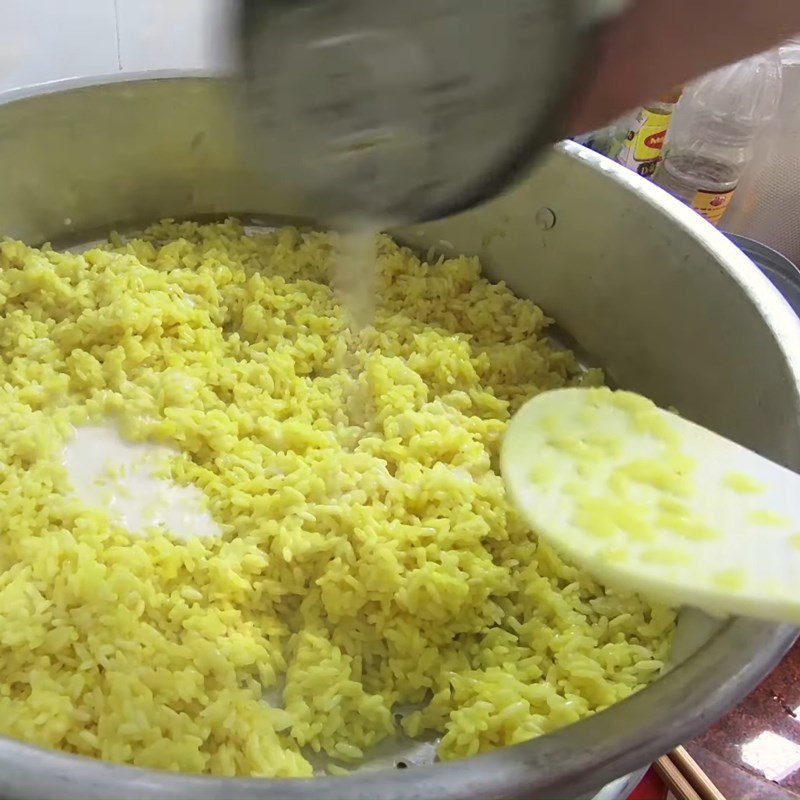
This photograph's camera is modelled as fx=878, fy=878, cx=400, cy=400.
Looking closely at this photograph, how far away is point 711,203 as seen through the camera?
196 cm

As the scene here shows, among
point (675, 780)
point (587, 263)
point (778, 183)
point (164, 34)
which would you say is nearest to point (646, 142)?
point (778, 183)

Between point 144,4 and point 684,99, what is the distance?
1.24 metres

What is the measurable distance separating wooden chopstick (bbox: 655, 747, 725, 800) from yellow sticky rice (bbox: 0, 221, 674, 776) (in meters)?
0.26

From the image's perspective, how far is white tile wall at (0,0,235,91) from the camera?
1784mm

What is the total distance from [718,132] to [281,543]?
57.8 inches

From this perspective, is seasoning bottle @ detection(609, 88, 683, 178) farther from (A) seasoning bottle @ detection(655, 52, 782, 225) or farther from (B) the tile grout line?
(B) the tile grout line

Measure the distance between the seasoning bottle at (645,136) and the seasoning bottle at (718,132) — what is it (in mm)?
80

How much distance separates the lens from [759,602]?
3.05ft

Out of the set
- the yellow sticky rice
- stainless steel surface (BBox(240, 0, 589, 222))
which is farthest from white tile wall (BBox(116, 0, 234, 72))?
stainless steel surface (BBox(240, 0, 589, 222))

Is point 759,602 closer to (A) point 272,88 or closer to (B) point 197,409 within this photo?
(A) point 272,88

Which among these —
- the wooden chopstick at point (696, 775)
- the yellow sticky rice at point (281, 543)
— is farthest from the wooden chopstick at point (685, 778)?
the yellow sticky rice at point (281, 543)

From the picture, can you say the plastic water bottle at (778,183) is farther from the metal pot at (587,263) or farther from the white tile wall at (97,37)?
the white tile wall at (97,37)

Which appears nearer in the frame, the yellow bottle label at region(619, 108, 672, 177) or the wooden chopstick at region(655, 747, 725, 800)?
the wooden chopstick at region(655, 747, 725, 800)

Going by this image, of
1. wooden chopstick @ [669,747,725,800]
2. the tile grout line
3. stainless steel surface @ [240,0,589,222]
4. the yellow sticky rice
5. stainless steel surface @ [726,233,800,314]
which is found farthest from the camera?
the tile grout line
